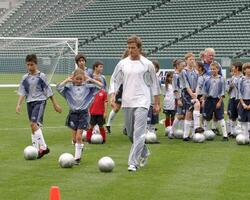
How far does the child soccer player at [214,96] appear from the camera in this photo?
50.5 ft

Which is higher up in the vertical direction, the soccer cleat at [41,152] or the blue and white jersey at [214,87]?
the blue and white jersey at [214,87]

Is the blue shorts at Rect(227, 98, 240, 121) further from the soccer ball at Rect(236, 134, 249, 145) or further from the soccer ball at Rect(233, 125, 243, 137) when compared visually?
the soccer ball at Rect(236, 134, 249, 145)

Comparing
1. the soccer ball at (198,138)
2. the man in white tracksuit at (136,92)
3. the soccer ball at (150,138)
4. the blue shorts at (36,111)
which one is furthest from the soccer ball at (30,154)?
the soccer ball at (198,138)

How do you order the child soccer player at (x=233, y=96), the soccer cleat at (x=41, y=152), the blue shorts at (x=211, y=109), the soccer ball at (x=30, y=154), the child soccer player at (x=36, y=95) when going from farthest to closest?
1. the child soccer player at (x=233, y=96)
2. the blue shorts at (x=211, y=109)
3. the child soccer player at (x=36, y=95)
4. the soccer cleat at (x=41, y=152)
5. the soccer ball at (x=30, y=154)

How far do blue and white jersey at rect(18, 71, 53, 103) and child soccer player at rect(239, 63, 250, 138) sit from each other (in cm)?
444

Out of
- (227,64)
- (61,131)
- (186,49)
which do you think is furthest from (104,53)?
(61,131)

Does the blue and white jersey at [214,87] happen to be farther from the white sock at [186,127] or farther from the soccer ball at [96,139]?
the soccer ball at [96,139]

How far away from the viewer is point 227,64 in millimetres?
40156

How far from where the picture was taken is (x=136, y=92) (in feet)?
35.6

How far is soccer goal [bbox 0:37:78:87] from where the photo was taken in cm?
3853

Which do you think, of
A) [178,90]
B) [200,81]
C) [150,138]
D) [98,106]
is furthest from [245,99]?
[98,106]

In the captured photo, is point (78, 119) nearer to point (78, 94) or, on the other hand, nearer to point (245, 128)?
point (78, 94)

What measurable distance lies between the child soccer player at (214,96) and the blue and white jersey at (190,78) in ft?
1.20

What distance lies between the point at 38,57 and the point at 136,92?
30.8m
